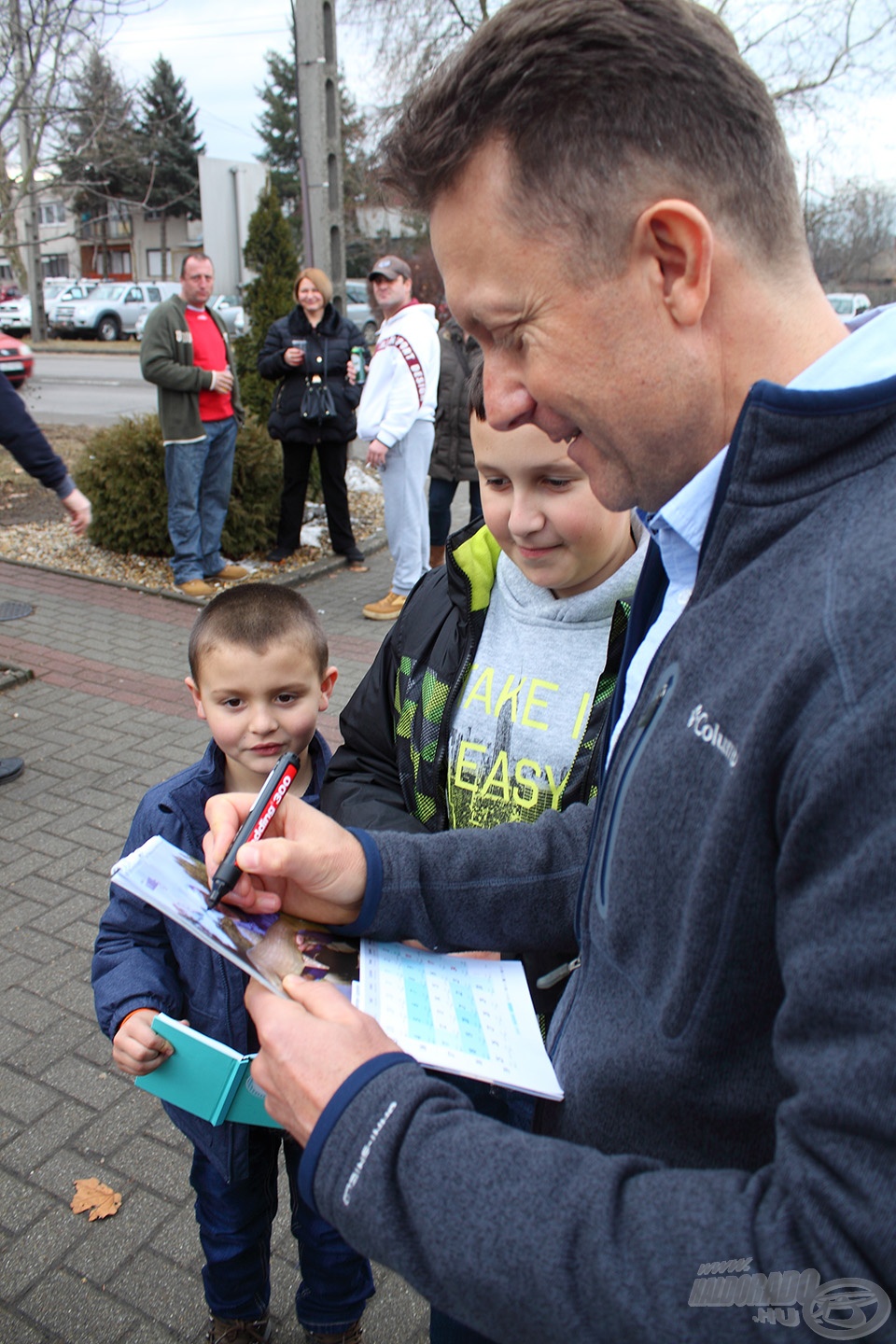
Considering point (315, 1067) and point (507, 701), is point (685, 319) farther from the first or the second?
point (507, 701)

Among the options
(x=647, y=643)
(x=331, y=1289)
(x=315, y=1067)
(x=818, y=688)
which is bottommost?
(x=331, y=1289)

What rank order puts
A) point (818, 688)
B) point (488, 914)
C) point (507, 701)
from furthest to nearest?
point (507, 701) < point (488, 914) < point (818, 688)

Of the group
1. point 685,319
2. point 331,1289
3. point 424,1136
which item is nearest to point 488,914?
point 424,1136

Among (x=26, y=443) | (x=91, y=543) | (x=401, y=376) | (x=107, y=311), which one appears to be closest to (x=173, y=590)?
(x=91, y=543)

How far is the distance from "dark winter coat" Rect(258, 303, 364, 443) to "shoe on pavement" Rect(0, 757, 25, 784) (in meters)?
3.81

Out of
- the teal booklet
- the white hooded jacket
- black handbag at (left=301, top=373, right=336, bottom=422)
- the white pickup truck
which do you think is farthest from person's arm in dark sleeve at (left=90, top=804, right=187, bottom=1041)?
the white pickup truck

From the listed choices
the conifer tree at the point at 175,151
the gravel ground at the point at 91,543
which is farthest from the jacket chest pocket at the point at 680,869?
the conifer tree at the point at 175,151

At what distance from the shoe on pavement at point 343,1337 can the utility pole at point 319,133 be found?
8839 millimetres

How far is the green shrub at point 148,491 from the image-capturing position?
26.2 ft

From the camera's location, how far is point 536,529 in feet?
6.01

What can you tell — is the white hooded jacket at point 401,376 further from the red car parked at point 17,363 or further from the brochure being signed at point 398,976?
the red car parked at point 17,363

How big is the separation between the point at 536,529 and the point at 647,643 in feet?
2.08

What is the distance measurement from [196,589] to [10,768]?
9.65 ft

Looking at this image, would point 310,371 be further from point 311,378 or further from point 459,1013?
point 459,1013
